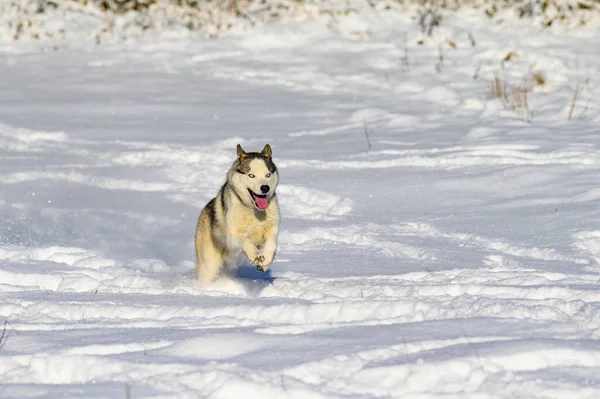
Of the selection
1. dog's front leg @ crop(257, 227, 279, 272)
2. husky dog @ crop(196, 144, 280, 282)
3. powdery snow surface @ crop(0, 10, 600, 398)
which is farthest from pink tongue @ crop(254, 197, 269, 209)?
powdery snow surface @ crop(0, 10, 600, 398)

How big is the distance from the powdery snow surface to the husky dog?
0.65ft

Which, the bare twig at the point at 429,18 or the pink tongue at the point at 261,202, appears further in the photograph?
the bare twig at the point at 429,18

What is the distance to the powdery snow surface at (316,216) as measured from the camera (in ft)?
14.1

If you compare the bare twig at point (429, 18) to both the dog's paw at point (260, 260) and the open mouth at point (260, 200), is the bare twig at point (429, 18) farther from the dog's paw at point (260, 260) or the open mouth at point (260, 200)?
the dog's paw at point (260, 260)

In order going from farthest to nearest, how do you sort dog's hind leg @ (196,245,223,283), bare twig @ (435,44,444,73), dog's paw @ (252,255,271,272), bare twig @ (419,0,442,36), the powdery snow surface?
bare twig @ (419,0,442,36) → bare twig @ (435,44,444,73) → dog's hind leg @ (196,245,223,283) → dog's paw @ (252,255,271,272) → the powdery snow surface

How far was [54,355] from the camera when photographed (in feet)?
14.7

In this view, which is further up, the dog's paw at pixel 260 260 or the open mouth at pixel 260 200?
the open mouth at pixel 260 200

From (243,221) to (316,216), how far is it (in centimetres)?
175

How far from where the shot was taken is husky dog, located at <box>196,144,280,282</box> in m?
6.31

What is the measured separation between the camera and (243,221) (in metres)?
6.49

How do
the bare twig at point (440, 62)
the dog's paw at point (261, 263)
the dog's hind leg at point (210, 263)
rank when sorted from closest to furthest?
the dog's paw at point (261, 263) < the dog's hind leg at point (210, 263) < the bare twig at point (440, 62)

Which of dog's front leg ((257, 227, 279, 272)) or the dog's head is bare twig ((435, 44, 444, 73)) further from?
dog's front leg ((257, 227, 279, 272))

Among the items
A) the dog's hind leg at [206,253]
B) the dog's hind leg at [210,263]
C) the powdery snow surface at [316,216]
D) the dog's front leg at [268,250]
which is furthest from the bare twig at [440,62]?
the dog's front leg at [268,250]

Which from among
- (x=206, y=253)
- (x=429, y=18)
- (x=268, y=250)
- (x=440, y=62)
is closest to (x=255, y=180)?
(x=268, y=250)
